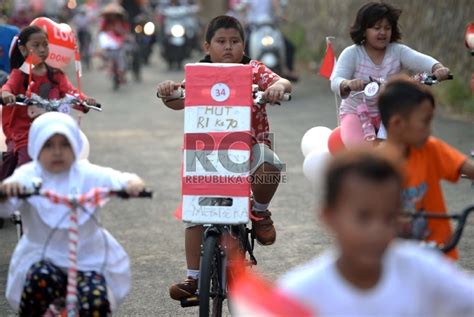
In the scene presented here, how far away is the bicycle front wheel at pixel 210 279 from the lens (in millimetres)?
5719

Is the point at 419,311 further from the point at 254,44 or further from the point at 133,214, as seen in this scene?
the point at 254,44

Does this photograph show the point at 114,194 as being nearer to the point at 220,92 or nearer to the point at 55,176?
the point at 55,176

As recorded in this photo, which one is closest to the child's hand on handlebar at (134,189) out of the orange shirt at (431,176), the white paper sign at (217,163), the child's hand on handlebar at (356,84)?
the orange shirt at (431,176)

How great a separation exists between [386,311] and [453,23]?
12.7 metres

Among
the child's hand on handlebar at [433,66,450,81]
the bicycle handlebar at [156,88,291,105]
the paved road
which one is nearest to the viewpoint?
the bicycle handlebar at [156,88,291,105]

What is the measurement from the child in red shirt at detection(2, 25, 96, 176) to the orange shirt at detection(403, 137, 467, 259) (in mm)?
3381

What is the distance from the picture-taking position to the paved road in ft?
26.0

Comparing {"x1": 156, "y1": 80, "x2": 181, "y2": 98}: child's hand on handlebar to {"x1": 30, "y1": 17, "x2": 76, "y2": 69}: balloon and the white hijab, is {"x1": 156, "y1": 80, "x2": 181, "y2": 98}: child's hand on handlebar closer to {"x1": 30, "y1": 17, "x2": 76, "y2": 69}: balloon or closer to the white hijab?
the white hijab

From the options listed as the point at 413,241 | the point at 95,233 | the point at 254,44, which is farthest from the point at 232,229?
the point at 254,44

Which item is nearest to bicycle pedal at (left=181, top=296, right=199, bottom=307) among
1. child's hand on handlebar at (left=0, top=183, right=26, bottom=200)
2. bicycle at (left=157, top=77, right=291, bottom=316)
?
bicycle at (left=157, top=77, right=291, bottom=316)

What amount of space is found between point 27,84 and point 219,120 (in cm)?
200

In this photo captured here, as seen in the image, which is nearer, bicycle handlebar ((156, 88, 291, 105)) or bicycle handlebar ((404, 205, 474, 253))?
bicycle handlebar ((404, 205, 474, 253))

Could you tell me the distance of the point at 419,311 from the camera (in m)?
3.54

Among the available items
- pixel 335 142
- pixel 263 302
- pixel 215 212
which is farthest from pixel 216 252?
pixel 263 302
